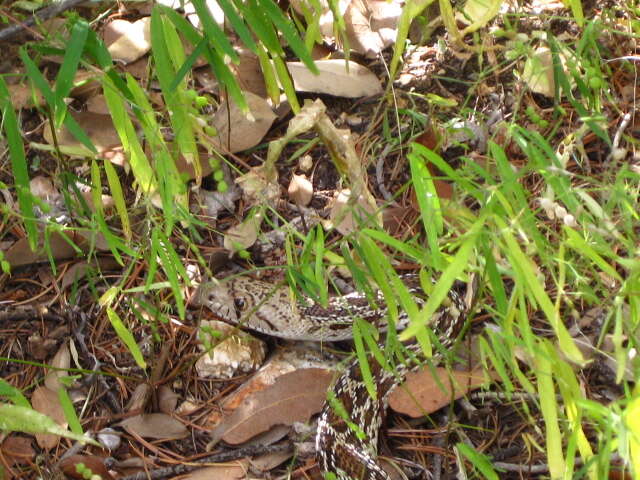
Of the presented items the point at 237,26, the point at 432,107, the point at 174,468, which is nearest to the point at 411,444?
the point at 174,468

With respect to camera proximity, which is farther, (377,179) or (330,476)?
(377,179)

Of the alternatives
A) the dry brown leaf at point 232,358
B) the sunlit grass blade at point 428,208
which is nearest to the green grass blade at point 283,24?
the sunlit grass blade at point 428,208

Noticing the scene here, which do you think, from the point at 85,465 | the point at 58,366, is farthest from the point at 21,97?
the point at 85,465

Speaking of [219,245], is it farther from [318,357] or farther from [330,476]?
[330,476]

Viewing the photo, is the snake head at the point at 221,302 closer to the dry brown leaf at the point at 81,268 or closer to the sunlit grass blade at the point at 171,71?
the dry brown leaf at the point at 81,268

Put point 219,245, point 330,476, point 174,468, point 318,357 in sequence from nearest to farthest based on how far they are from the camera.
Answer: point 330,476 → point 174,468 → point 318,357 → point 219,245

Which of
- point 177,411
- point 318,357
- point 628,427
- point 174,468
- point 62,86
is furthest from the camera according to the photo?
point 318,357

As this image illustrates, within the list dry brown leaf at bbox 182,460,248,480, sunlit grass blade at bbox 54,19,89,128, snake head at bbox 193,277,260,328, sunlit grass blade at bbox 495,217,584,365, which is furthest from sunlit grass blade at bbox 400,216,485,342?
snake head at bbox 193,277,260,328
